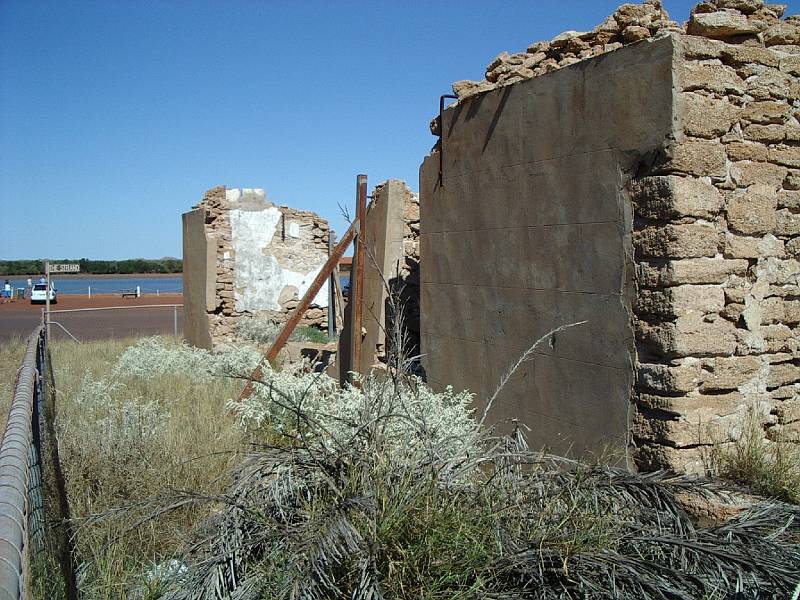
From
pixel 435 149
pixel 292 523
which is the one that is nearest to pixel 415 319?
pixel 435 149

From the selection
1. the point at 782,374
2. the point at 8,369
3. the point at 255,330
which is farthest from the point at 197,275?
the point at 782,374

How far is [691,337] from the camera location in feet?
13.6

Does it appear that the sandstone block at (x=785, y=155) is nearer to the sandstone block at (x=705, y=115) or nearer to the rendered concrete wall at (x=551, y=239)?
the sandstone block at (x=705, y=115)

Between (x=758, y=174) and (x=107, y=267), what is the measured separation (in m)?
93.0

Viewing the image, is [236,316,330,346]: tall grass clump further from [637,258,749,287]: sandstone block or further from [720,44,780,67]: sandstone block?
[720,44,780,67]: sandstone block

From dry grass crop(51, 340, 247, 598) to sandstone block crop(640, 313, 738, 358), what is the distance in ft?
8.27

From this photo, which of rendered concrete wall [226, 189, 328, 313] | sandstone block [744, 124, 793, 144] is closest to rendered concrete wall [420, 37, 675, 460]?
sandstone block [744, 124, 793, 144]

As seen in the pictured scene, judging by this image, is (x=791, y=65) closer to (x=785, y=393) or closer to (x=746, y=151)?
(x=746, y=151)

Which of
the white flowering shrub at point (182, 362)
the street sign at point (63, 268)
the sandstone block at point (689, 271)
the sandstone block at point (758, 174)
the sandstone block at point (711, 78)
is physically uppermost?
the sandstone block at point (711, 78)

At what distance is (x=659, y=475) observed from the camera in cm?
353

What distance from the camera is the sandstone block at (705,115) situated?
13.6ft

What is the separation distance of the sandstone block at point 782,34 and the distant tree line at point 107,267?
85.4 m

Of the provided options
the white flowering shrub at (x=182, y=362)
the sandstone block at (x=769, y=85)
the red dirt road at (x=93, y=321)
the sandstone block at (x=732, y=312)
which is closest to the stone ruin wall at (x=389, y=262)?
the white flowering shrub at (x=182, y=362)

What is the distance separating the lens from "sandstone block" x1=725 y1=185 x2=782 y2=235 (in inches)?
170
